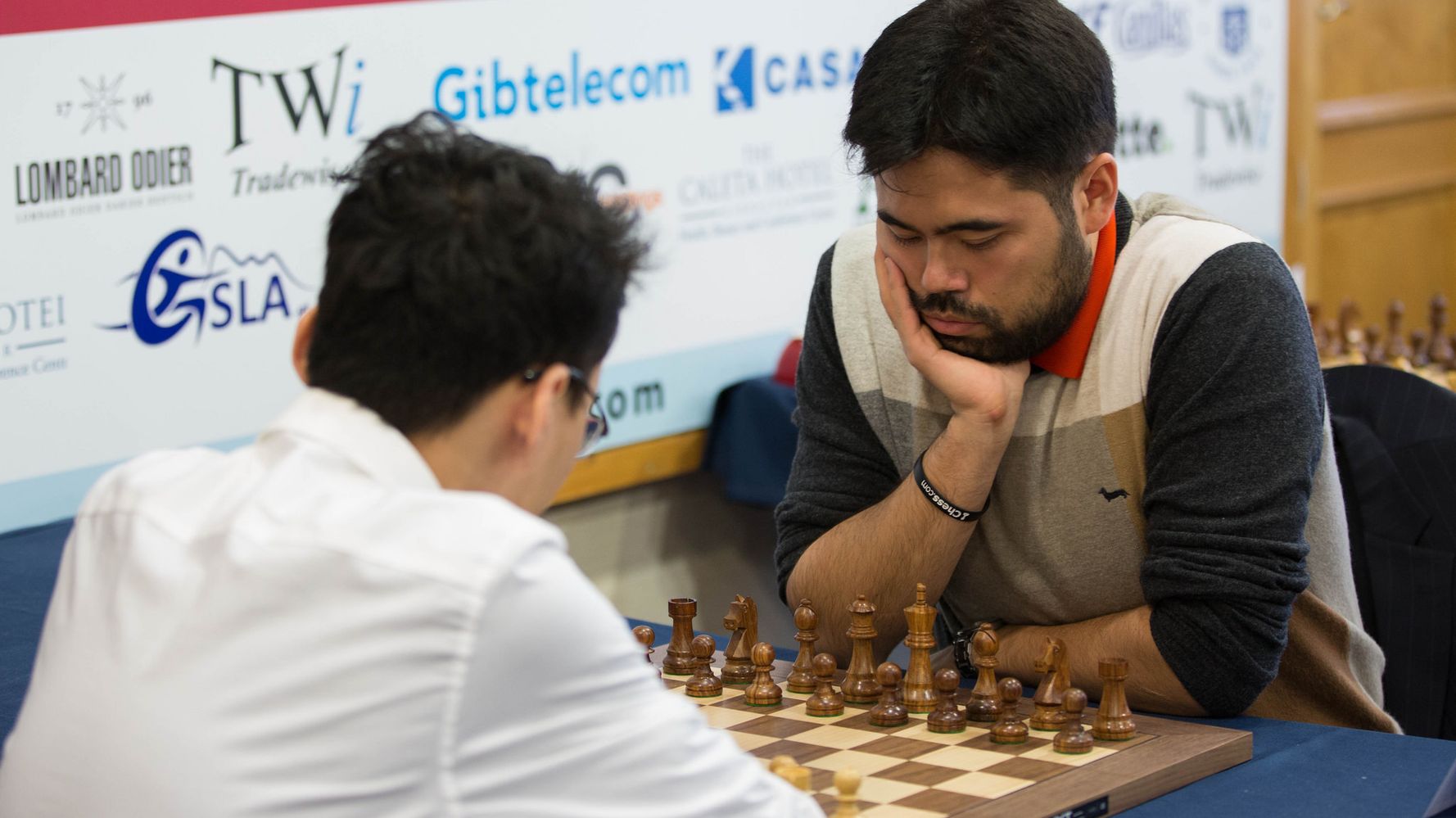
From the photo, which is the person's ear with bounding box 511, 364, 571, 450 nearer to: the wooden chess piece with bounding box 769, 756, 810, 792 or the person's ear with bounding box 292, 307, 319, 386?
the person's ear with bounding box 292, 307, 319, 386

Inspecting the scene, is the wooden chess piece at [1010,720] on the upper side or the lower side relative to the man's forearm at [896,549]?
lower

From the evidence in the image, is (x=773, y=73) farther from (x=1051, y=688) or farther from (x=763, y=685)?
(x=1051, y=688)

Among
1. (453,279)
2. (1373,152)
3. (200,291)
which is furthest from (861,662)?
(1373,152)

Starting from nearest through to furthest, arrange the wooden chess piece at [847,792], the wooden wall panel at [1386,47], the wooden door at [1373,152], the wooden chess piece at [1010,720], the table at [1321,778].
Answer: the wooden chess piece at [847,792] → the table at [1321,778] → the wooden chess piece at [1010,720] → the wooden door at [1373,152] → the wooden wall panel at [1386,47]

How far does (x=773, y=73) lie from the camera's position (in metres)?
3.88

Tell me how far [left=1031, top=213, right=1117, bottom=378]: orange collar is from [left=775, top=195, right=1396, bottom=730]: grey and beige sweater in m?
0.01

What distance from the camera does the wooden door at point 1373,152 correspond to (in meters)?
5.70

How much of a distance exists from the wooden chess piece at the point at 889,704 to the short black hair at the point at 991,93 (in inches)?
23.0

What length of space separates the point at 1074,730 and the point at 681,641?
0.54 m

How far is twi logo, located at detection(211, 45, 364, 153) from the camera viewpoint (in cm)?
292

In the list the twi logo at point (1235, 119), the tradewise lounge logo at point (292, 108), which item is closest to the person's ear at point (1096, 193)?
the tradewise lounge logo at point (292, 108)

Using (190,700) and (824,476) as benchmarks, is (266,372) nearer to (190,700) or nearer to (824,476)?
(824,476)

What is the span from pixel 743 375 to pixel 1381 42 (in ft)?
12.1

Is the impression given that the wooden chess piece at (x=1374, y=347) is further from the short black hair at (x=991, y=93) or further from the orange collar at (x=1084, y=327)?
the short black hair at (x=991, y=93)
